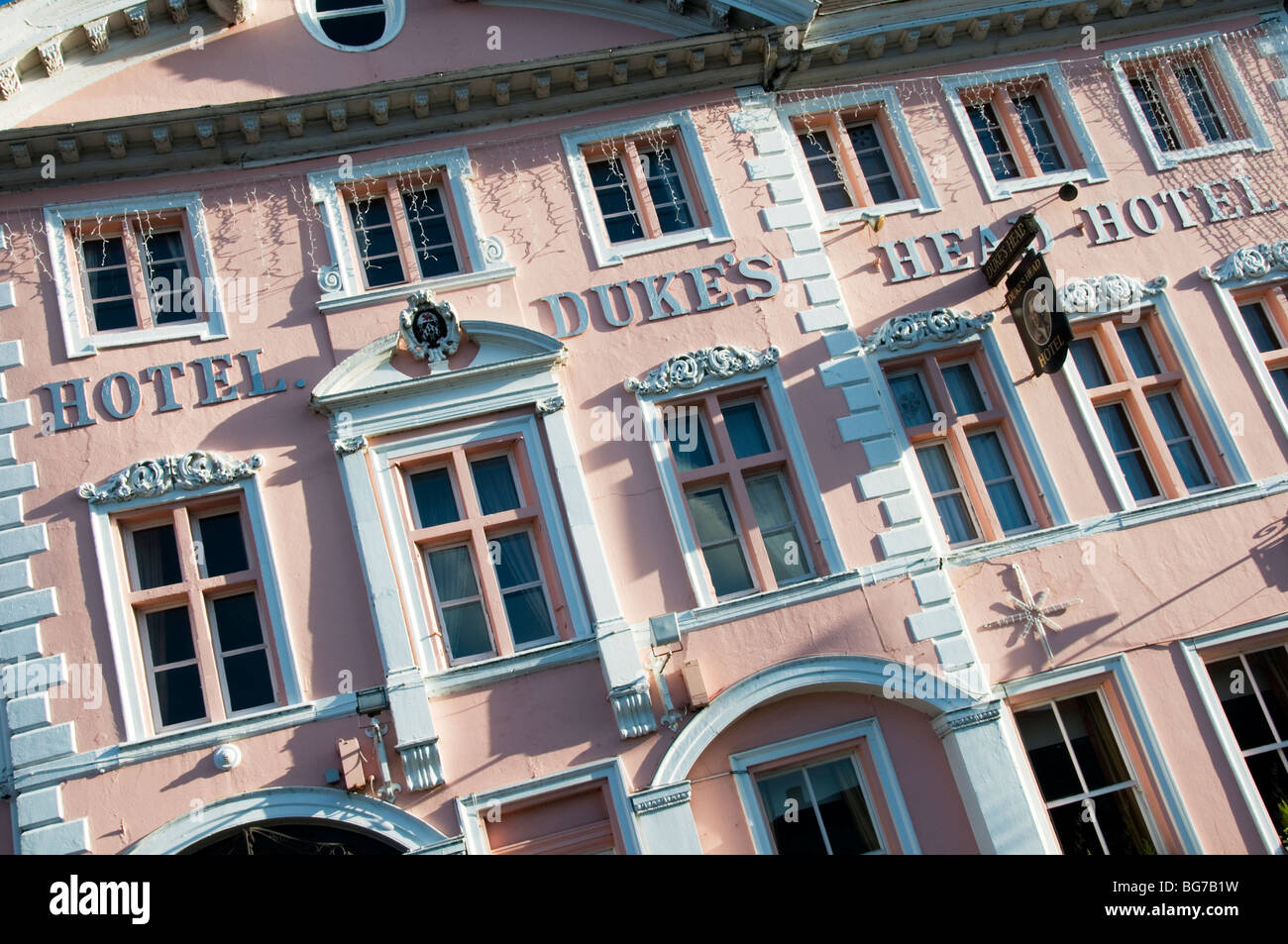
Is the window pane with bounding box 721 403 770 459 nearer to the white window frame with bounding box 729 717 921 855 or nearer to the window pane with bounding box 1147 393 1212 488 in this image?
the white window frame with bounding box 729 717 921 855

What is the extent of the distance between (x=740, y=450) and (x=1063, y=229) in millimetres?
4769

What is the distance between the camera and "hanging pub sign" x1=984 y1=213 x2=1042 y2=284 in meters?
Answer: 12.8

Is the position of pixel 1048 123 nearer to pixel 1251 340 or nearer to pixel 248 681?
pixel 1251 340

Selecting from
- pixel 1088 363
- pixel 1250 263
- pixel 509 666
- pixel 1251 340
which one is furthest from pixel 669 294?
pixel 1250 263

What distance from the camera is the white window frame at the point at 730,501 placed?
486 inches

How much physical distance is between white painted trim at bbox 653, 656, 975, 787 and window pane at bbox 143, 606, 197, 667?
4.68 meters

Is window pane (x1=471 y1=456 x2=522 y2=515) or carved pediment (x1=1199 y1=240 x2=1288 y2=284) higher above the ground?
carved pediment (x1=1199 y1=240 x2=1288 y2=284)

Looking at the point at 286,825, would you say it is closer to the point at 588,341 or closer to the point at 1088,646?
the point at 588,341

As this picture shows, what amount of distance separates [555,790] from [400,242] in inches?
239

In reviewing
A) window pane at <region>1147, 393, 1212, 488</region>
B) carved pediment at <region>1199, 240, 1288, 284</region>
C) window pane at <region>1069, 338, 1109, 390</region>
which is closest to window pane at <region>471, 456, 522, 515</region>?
window pane at <region>1069, 338, 1109, 390</region>

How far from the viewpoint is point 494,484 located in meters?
Result: 12.7

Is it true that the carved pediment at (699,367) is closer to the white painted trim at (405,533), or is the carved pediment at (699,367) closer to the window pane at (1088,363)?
the white painted trim at (405,533)

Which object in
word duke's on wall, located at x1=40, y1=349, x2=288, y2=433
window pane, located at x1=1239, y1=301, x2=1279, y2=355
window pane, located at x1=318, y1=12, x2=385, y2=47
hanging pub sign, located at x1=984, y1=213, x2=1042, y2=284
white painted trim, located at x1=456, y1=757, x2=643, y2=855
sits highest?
window pane, located at x1=318, y1=12, x2=385, y2=47

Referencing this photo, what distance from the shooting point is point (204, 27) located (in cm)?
1396
